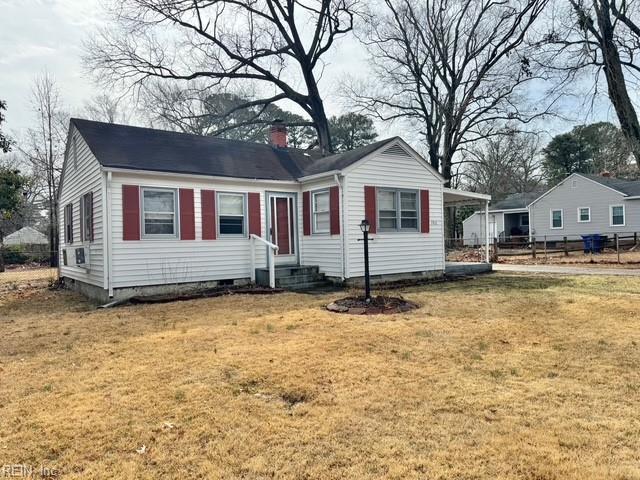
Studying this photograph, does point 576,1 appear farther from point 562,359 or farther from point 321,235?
point 562,359

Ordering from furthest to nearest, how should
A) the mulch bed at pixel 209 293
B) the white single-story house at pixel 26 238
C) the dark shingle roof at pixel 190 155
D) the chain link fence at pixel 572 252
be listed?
the white single-story house at pixel 26 238
the chain link fence at pixel 572 252
the dark shingle roof at pixel 190 155
the mulch bed at pixel 209 293

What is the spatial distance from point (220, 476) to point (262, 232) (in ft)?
30.4

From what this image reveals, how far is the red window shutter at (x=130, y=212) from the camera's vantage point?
9.45m

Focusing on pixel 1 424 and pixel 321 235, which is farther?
pixel 321 235

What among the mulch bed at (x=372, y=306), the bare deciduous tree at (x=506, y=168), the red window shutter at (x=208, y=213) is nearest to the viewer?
the mulch bed at (x=372, y=306)

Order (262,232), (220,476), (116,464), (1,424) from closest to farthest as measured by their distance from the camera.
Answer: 1. (220,476)
2. (116,464)
3. (1,424)
4. (262,232)

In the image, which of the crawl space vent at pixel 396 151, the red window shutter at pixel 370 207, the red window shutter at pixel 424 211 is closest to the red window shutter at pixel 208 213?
the red window shutter at pixel 370 207

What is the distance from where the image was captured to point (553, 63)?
45.5 ft

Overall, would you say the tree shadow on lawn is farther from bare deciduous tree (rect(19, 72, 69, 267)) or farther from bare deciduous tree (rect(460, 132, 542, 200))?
bare deciduous tree (rect(460, 132, 542, 200))

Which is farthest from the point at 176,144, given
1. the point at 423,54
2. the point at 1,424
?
the point at 423,54

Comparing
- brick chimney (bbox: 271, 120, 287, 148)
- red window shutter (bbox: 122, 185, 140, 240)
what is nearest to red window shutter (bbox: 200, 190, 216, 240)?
red window shutter (bbox: 122, 185, 140, 240)

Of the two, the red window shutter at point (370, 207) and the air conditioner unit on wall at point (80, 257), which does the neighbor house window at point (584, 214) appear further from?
the air conditioner unit on wall at point (80, 257)

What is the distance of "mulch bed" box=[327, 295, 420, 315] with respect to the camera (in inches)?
290

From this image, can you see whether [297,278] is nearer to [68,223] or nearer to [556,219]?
[68,223]
